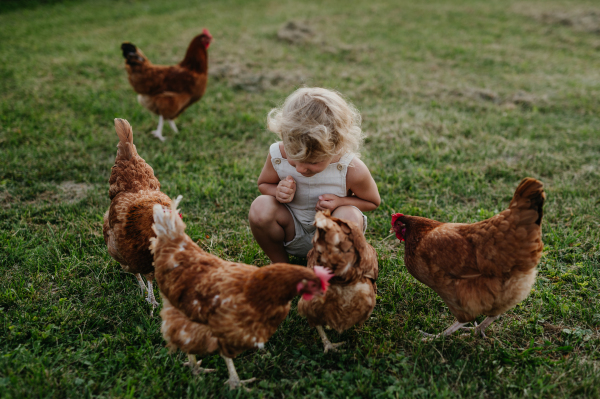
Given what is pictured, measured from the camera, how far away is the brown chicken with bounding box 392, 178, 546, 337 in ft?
6.76

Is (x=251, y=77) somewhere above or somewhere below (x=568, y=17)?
below

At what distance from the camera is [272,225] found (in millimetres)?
2682

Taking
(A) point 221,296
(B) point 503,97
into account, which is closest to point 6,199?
(A) point 221,296

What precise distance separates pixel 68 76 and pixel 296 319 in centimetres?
669

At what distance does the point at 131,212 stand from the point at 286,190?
1068 millimetres

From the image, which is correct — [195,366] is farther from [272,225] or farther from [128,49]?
[128,49]

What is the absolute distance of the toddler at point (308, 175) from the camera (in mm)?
2334

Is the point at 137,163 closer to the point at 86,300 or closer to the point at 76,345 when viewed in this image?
the point at 86,300

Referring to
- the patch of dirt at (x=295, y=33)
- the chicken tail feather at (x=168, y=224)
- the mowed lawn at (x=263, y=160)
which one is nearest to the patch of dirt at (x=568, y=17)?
the mowed lawn at (x=263, y=160)

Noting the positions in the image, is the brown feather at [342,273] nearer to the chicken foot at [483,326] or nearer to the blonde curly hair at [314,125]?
the blonde curly hair at [314,125]

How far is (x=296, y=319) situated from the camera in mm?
2578

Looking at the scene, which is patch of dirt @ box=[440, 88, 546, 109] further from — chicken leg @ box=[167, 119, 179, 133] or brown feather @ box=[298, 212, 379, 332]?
brown feather @ box=[298, 212, 379, 332]

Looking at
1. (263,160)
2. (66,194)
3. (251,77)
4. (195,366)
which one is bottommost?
(195,366)

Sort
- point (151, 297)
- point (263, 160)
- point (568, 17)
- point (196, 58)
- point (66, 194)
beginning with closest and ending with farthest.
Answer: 1. point (151, 297)
2. point (66, 194)
3. point (263, 160)
4. point (196, 58)
5. point (568, 17)
